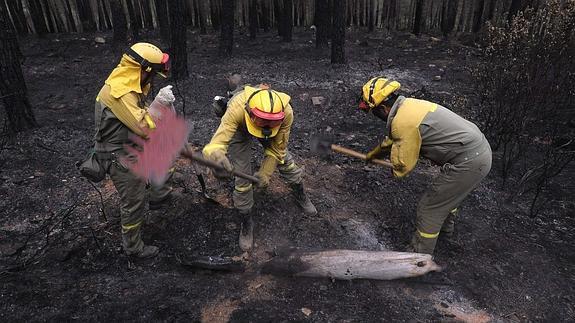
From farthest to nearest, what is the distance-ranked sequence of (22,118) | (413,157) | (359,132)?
(359,132), (22,118), (413,157)

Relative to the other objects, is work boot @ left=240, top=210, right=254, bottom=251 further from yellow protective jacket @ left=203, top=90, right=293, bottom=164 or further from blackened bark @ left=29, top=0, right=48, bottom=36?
blackened bark @ left=29, top=0, right=48, bottom=36

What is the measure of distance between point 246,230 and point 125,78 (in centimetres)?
172

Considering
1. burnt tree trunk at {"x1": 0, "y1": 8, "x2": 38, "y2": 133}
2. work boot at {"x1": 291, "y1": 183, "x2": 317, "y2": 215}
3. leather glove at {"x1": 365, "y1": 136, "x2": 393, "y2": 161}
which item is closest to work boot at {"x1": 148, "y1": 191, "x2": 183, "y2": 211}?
work boot at {"x1": 291, "y1": 183, "x2": 317, "y2": 215}

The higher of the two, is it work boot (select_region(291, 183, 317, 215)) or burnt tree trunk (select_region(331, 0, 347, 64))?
burnt tree trunk (select_region(331, 0, 347, 64))

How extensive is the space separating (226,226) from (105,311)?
1341 mm

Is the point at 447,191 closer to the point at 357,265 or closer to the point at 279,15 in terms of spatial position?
the point at 357,265

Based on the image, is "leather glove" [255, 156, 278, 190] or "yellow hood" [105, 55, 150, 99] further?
"leather glove" [255, 156, 278, 190]

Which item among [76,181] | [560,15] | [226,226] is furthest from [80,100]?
[560,15]

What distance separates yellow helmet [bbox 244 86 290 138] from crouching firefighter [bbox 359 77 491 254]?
79 cm

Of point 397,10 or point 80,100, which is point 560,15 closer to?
point 397,10

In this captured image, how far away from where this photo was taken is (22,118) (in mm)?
5523

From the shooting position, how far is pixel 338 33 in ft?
25.3

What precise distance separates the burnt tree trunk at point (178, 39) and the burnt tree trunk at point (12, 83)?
2.29 m

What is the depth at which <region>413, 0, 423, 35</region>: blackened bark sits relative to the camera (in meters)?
10.1
